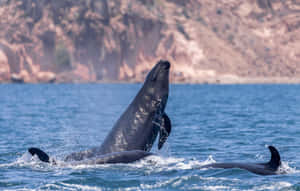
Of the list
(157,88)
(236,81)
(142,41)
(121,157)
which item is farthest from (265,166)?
(236,81)

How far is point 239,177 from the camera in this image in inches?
436

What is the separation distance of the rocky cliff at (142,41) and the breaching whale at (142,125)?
96.6 m

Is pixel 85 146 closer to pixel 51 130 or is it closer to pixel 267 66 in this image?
pixel 51 130

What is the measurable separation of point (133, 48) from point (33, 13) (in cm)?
2635

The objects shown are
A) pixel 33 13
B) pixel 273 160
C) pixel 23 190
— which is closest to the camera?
pixel 23 190

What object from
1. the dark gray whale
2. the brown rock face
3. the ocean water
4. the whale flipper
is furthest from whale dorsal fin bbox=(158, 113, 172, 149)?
the brown rock face

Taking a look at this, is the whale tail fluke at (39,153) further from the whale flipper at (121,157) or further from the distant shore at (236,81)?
the distant shore at (236,81)

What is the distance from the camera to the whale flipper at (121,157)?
447 inches

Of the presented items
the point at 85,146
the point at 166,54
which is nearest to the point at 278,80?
the point at 166,54

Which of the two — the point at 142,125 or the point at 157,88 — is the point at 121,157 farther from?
the point at 157,88

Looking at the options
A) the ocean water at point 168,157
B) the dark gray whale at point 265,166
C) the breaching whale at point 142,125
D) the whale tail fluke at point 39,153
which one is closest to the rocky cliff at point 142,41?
the ocean water at point 168,157

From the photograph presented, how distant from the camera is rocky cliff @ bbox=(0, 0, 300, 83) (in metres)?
113

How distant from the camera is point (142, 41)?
372 ft

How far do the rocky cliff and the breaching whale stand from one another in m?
96.6
